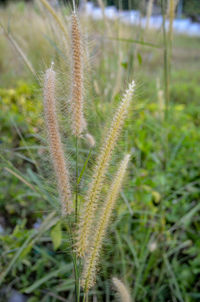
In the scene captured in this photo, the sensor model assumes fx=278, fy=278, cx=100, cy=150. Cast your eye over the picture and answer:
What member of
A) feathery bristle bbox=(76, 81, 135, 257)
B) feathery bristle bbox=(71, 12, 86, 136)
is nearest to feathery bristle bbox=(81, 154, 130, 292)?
feathery bristle bbox=(76, 81, 135, 257)

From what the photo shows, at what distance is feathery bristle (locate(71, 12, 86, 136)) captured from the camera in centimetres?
60

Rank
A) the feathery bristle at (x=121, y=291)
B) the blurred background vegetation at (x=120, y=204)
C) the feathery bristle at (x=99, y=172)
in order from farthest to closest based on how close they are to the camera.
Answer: the blurred background vegetation at (x=120, y=204) < the feathery bristle at (x=121, y=291) < the feathery bristle at (x=99, y=172)

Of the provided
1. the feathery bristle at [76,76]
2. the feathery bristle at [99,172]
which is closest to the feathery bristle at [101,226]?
the feathery bristle at [99,172]

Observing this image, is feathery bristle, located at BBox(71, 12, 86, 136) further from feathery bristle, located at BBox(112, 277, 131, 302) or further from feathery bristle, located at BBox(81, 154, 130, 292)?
feathery bristle, located at BBox(112, 277, 131, 302)

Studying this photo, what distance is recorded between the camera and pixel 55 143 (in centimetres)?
65

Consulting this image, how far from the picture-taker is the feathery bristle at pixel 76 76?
1.98ft

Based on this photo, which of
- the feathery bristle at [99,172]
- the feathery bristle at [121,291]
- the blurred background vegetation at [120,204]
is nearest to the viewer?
the feathery bristle at [99,172]

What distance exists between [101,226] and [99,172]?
0.49 feet

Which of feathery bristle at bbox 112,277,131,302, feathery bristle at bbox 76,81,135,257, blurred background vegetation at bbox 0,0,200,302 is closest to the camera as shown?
feathery bristle at bbox 76,81,135,257

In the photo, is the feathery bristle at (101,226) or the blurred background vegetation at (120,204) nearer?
the feathery bristle at (101,226)

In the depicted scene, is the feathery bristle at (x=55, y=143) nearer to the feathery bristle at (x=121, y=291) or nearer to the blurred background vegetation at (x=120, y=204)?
the blurred background vegetation at (x=120, y=204)

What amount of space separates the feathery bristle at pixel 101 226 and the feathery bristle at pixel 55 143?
10cm

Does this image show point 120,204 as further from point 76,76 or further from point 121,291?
point 76,76

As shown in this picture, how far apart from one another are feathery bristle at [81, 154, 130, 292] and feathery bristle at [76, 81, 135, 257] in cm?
2
